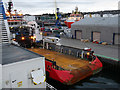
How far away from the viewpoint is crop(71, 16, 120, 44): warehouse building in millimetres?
31420

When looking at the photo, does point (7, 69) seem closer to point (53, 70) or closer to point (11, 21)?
point (53, 70)

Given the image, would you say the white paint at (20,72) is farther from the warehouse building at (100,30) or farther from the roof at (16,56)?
the warehouse building at (100,30)

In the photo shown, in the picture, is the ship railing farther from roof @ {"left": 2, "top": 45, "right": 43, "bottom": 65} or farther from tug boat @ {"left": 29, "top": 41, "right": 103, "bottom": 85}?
roof @ {"left": 2, "top": 45, "right": 43, "bottom": 65}

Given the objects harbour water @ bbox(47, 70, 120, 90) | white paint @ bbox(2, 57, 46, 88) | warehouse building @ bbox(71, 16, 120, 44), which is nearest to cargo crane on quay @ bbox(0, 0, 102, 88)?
white paint @ bbox(2, 57, 46, 88)

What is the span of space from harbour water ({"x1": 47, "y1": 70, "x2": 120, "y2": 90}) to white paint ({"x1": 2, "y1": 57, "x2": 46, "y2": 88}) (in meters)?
6.72

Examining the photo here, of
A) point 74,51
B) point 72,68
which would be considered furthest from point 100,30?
point 72,68

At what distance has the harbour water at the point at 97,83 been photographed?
15.8 m

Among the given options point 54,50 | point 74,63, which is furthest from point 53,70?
point 54,50

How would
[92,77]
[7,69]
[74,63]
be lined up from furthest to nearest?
[74,63], [92,77], [7,69]

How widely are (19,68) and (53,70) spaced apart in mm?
8155

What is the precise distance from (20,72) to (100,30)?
95.0 feet

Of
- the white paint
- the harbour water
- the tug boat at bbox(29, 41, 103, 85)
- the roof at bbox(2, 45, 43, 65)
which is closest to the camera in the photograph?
the white paint

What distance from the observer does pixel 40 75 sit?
9914 millimetres

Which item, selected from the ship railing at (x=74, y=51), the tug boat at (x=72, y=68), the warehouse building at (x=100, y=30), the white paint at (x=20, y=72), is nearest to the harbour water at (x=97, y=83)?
the tug boat at (x=72, y=68)
